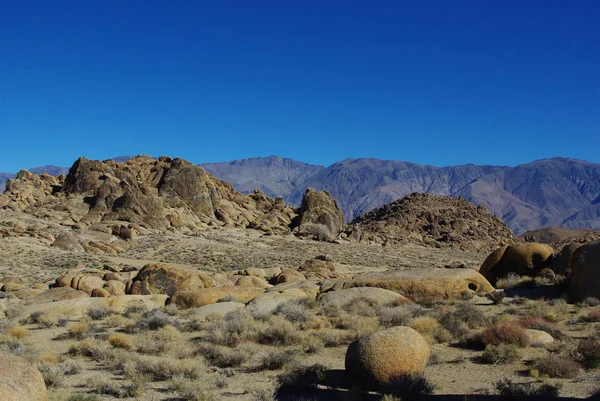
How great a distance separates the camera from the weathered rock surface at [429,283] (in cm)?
1873

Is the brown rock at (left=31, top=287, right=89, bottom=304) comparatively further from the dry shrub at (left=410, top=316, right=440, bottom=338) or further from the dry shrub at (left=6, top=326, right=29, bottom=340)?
the dry shrub at (left=410, top=316, right=440, bottom=338)

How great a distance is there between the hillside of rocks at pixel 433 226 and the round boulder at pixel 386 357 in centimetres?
6318

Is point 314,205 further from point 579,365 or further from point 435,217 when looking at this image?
point 579,365

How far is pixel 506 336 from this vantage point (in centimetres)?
1195

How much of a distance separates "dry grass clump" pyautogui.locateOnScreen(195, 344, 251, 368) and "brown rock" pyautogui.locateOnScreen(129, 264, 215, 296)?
1016 centimetres

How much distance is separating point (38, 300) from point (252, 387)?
1402cm

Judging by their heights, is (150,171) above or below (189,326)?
above

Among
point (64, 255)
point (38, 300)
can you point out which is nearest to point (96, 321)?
point (38, 300)

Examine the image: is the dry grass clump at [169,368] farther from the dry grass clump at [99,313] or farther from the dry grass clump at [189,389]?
the dry grass clump at [99,313]

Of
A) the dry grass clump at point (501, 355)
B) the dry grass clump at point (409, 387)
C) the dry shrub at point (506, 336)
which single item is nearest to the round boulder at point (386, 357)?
the dry grass clump at point (409, 387)

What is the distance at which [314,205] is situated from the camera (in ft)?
249

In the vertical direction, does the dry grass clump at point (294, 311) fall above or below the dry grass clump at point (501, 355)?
above

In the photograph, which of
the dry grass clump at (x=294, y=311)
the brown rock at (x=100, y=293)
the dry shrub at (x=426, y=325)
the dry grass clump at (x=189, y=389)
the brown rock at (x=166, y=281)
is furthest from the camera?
the brown rock at (x=166, y=281)

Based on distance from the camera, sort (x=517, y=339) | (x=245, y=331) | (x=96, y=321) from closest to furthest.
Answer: (x=517, y=339) < (x=245, y=331) < (x=96, y=321)
